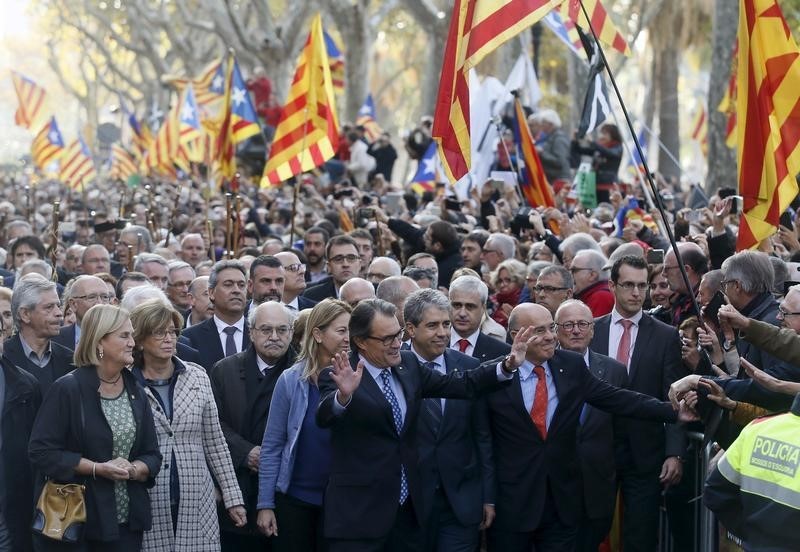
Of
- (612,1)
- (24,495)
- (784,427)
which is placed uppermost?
→ (612,1)

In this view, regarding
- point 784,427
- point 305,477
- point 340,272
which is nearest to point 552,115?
point 340,272

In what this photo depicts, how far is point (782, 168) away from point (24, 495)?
4.50 metres

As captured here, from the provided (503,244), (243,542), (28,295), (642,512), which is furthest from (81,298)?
(642,512)

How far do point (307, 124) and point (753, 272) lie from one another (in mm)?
8303

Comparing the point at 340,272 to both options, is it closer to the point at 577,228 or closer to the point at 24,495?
the point at 577,228

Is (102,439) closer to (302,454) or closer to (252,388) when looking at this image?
(302,454)

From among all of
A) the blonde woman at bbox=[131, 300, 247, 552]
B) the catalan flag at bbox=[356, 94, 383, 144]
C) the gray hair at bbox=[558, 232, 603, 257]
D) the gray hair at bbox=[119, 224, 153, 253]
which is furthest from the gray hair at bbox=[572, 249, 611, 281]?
the catalan flag at bbox=[356, 94, 383, 144]

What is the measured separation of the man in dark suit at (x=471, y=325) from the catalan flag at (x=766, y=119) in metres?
1.51

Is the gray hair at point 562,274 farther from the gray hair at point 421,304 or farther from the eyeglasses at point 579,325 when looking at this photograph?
the gray hair at point 421,304

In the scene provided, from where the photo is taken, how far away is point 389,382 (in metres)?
7.95

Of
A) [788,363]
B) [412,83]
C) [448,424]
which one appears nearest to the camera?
[788,363]

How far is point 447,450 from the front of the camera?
333 inches

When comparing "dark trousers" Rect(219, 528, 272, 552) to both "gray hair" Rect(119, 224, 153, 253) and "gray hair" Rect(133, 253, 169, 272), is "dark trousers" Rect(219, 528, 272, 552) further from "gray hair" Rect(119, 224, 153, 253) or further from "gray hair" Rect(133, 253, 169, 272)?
"gray hair" Rect(119, 224, 153, 253)

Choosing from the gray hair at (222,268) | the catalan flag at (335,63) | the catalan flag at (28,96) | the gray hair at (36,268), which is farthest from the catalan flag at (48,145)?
the gray hair at (222,268)
